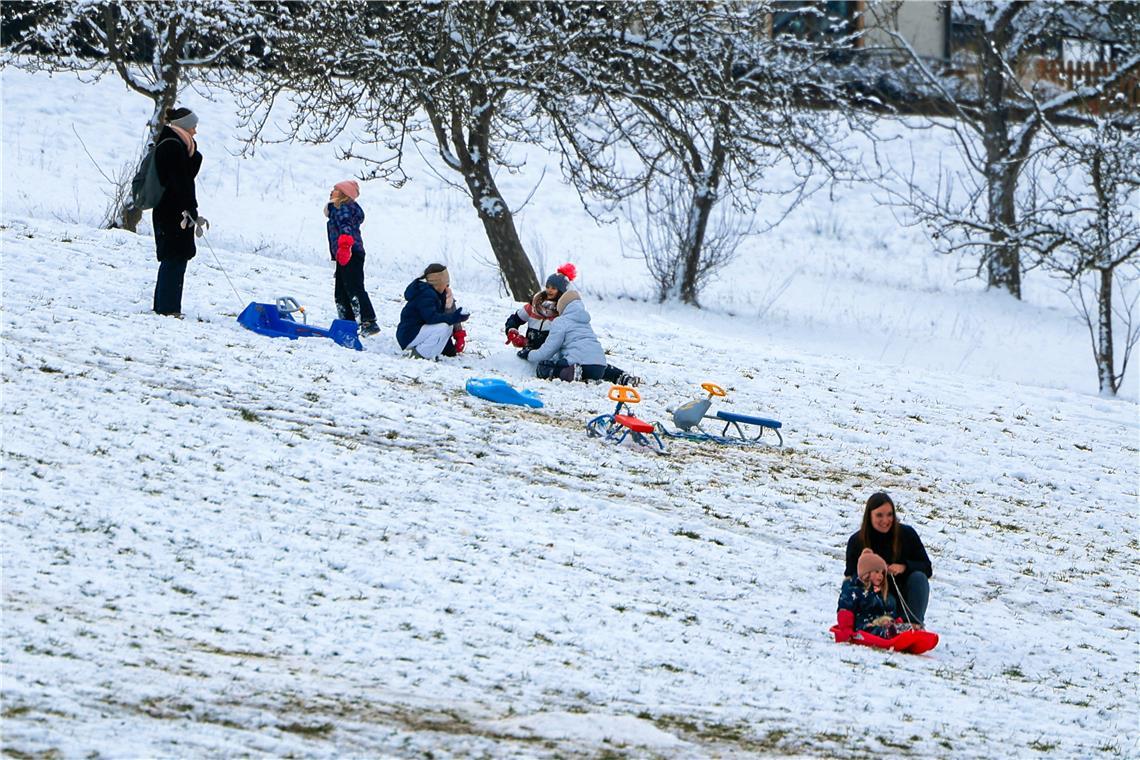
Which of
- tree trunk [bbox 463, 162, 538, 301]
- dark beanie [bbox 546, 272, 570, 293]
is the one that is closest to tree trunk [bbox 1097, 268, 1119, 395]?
tree trunk [bbox 463, 162, 538, 301]

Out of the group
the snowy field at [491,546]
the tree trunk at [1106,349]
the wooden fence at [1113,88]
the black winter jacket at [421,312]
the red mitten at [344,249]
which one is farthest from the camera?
the wooden fence at [1113,88]

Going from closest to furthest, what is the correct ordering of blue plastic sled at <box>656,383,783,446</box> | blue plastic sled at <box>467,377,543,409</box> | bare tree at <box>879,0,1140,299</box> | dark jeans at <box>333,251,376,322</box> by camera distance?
blue plastic sled at <box>656,383,783,446</box> < blue plastic sled at <box>467,377,543,409</box> < dark jeans at <box>333,251,376,322</box> < bare tree at <box>879,0,1140,299</box>

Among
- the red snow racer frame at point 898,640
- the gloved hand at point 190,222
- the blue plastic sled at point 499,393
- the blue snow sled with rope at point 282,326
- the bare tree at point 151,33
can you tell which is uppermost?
the bare tree at point 151,33

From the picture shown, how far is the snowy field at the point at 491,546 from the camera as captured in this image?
6.07 metres

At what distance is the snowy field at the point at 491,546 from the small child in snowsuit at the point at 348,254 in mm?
522

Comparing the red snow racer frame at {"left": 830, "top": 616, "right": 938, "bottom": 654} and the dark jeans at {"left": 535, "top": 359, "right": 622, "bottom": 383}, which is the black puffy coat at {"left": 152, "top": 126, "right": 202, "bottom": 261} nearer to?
the dark jeans at {"left": 535, "top": 359, "right": 622, "bottom": 383}

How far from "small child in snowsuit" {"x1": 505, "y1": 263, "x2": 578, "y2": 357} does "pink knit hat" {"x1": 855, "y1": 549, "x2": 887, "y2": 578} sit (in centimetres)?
556

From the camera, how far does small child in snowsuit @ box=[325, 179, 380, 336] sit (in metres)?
13.4

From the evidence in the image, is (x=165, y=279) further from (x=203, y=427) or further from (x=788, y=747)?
(x=788, y=747)

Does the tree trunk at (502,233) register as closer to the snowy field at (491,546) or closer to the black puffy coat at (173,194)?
the snowy field at (491,546)

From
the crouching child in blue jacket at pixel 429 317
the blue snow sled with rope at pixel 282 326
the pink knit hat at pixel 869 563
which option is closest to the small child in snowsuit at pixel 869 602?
the pink knit hat at pixel 869 563

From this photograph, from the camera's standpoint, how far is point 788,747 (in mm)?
6230

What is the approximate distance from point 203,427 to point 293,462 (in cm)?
77

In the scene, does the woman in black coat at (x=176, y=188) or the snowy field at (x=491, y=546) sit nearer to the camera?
the snowy field at (x=491, y=546)
